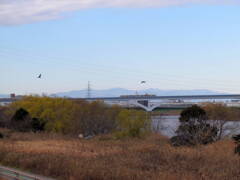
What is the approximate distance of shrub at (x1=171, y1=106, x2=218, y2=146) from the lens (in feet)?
112

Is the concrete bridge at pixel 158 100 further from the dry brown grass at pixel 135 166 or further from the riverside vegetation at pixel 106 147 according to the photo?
the dry brown grass at pixel 135 166

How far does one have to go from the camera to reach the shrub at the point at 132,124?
4969 cm

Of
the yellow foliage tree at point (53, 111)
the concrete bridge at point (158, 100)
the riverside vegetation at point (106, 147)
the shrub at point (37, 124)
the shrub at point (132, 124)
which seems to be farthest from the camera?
the concrete bridge at point (158, 100)

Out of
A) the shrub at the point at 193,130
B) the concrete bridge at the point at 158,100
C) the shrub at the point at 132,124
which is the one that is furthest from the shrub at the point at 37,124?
the concrete bridge at the point at 158,100

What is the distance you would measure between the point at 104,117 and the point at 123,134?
7.62m

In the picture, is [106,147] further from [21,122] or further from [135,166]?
[21,122]

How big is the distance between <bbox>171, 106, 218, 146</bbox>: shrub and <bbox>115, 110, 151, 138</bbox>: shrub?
865 cm

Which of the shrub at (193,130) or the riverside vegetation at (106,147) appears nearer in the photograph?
the riverside vegetation at (106,147)

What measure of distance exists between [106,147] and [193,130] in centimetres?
1262

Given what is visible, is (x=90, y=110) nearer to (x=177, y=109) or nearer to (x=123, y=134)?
(x=123, y=134)

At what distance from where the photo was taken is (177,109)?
3907 inches

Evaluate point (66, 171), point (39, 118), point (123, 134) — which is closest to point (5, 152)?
point (66, 171)

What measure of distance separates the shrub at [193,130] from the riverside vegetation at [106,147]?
0.08 metres

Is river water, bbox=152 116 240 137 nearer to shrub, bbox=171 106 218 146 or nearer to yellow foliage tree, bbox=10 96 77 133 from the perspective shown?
shrub, bbox=171 106 218 146
